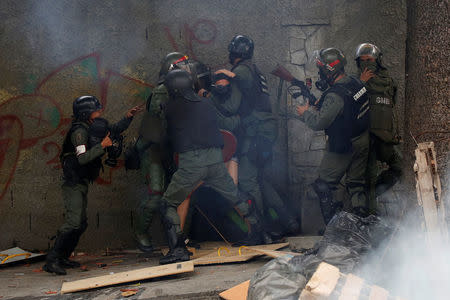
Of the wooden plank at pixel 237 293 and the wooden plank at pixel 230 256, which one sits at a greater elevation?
the wooden plank at pixel 237 293

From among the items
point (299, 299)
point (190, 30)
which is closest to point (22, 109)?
point (190, 30)

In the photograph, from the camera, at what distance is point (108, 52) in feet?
21.5

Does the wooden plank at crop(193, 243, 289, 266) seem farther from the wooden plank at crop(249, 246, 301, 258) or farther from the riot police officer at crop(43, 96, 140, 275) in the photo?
the riot police officer at crop(43, 96, 140, 275)

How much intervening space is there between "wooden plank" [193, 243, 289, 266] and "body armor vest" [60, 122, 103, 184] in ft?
4.62

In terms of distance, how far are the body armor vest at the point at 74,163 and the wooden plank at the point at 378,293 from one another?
3175 millimetres

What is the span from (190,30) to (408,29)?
8.67 feet

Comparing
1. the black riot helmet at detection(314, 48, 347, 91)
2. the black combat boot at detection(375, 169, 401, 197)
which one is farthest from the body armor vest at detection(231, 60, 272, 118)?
the black combat boot at detection(375, 169, 401, 197)

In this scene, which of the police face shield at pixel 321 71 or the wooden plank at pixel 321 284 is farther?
the police face shield at pixel 321 71

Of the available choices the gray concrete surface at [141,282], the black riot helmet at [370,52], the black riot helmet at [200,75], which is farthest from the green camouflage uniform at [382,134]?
the black riot helmet at [200,75]

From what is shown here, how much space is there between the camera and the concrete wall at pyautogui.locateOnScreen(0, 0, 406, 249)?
6.49 meters

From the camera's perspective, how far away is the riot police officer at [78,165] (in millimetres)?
5211

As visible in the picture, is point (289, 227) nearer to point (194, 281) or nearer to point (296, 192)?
point (296, 192)

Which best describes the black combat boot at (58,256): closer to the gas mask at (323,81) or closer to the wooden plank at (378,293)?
the gas mask at (323,81)

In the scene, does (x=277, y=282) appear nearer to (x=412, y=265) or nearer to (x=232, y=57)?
(x=412, y=265)
